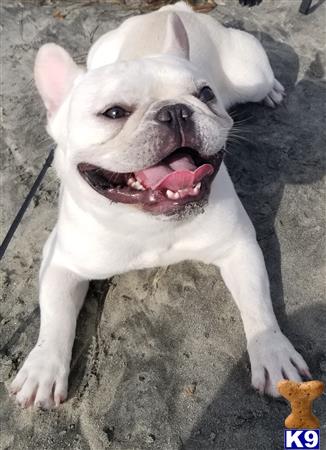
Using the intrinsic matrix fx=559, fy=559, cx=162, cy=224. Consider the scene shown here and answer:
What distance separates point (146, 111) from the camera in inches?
88.5

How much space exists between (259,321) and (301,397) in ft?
2.51

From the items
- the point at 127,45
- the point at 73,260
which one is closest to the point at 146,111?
the point at 73,260

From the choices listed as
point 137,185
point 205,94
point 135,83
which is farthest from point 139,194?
point 205,94

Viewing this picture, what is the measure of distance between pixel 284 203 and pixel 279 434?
151 cm

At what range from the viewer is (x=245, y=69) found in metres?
3.99

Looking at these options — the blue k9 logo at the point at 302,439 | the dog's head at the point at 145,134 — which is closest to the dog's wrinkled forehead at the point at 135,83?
the dog's head at the point at 145,134

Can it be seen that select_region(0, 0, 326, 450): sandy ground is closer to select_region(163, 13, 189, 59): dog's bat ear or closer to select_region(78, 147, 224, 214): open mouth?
select_region(78, 147, 224, 214): open mouth

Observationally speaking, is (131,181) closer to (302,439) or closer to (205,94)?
(205,94)

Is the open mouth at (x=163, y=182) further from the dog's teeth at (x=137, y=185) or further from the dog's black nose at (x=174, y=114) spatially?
the dog's black nose at (x=174, y=114)

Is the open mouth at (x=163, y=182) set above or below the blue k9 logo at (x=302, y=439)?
above

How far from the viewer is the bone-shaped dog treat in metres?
1.99

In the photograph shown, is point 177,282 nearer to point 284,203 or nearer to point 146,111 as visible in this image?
point 284,203

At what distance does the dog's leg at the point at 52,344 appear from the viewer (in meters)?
2.65

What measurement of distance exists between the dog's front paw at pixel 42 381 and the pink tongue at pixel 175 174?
1053 millimetres
